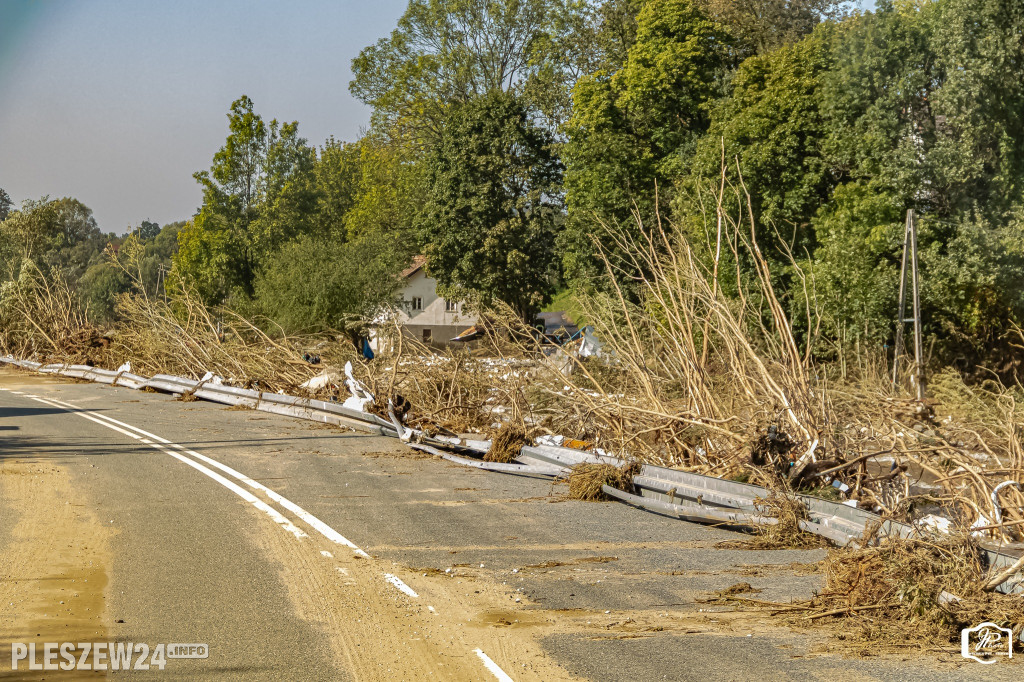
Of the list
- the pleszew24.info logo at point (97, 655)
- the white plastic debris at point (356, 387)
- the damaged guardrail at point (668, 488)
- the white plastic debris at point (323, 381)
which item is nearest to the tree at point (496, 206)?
the white plastic debris at point (323, 381)

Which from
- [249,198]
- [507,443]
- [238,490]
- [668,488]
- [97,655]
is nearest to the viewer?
[97,655]

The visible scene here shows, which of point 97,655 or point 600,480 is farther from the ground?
point 600,480

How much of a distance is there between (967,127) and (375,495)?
68.2 feet

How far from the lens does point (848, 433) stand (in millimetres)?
10570

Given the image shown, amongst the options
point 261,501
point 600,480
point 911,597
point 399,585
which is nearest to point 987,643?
point 911,597

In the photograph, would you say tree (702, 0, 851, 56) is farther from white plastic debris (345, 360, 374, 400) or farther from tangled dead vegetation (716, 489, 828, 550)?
tangled dead vegetation (716, 489, 828, 550)

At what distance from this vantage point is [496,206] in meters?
50.2

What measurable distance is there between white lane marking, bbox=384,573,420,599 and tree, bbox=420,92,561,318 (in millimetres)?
41608

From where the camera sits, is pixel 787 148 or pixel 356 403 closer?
pixel 356 403

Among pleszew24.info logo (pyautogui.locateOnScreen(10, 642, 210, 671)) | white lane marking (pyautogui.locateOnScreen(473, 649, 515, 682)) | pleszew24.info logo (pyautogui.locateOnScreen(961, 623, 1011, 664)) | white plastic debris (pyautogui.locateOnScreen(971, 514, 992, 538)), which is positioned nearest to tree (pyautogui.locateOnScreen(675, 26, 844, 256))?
white plastic debris (pyautogui.locateOnScreen(971, 514, 992, 538))

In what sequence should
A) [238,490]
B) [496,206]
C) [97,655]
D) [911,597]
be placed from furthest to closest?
[496,206] < [238,490] < [911,597] < [97,655]

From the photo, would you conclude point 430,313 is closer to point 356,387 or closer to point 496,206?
point 496,206

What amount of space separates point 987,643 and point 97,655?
554 centimetres

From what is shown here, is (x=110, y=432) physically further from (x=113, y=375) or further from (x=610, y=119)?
(x=610, y=119)
